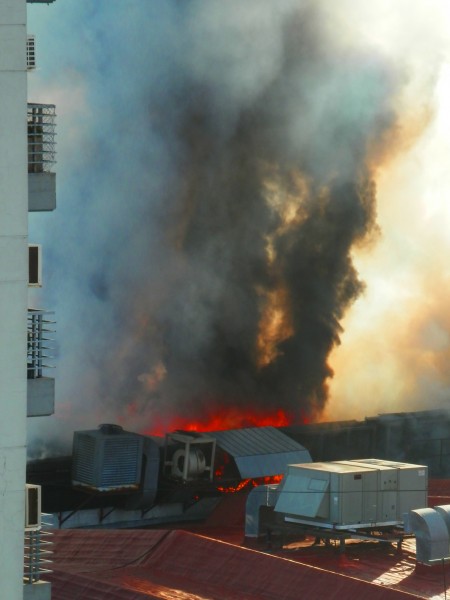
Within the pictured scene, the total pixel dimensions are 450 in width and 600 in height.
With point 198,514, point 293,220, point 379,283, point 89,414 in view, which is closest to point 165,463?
point 198,514

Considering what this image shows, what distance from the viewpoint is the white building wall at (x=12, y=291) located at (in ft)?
44.1

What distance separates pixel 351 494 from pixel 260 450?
9.89 meters

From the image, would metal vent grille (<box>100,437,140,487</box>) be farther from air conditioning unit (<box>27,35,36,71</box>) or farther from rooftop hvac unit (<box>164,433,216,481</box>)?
air conditioning unit (<box>27,35,36,71</box>)

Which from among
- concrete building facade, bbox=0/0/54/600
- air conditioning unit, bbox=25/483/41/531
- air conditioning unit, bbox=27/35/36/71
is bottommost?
air conditioning unit, bbox=25/483/41/531

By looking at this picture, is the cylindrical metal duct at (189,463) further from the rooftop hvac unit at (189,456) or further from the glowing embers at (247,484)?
the glowing embers at (247,484)

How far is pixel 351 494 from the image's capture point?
81.1 feet

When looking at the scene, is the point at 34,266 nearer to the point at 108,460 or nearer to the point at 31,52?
the point at 31,52

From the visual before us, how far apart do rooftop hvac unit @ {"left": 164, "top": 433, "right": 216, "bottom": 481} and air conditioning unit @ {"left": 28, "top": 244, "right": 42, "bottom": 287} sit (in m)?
19.7

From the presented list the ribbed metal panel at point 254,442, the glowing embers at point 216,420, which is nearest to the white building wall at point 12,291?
the ribbed metal panel at point 254,442

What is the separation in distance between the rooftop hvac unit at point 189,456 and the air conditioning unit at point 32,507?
18.9 meters

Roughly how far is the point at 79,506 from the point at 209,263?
19.0 metres

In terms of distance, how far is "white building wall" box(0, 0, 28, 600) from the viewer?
13.4 m

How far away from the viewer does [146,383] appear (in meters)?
48.6

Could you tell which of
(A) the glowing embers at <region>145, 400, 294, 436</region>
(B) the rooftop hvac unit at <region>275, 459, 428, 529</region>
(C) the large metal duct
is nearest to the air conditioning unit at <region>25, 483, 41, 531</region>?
(C) the large metal duct
